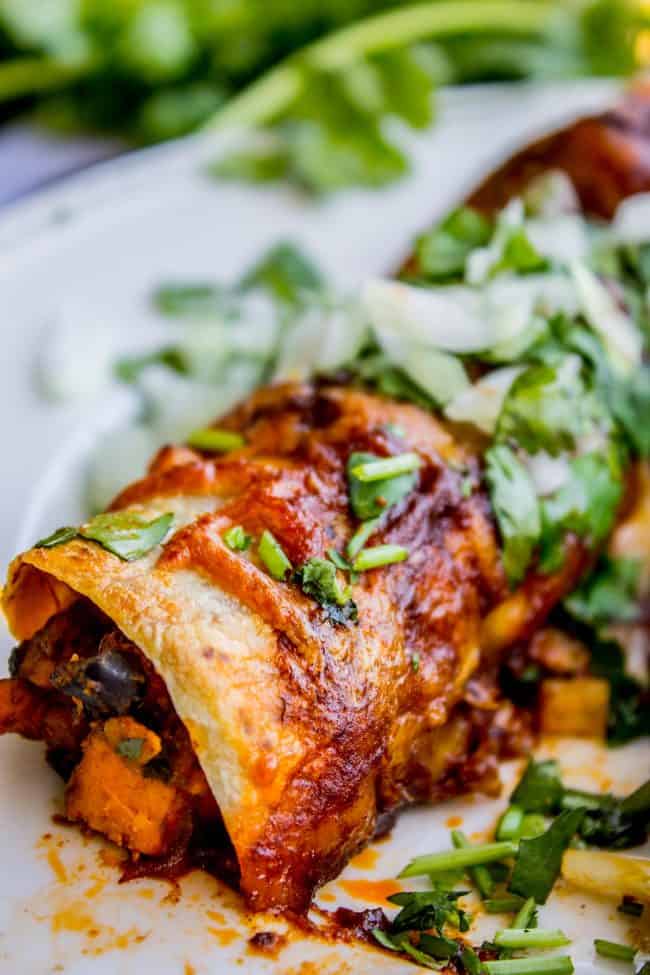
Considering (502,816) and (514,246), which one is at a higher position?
(514,246)

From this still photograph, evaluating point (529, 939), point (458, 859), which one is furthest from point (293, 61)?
point (529, 939)

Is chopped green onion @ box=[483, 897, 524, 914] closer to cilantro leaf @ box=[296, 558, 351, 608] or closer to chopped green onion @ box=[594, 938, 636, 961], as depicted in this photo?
chopped green onion @ box=[594, 938, 636, 961]

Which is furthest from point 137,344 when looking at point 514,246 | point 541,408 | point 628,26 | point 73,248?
point 628,26

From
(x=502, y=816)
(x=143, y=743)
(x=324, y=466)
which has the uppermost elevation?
(x=324, y=466)

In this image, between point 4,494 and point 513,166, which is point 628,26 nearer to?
point 513,166

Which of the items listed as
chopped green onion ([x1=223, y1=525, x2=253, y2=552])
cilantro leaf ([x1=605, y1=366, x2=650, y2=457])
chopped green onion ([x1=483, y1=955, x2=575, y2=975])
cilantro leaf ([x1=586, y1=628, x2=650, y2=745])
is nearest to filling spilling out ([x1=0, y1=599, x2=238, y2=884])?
chopped green onion ([x1=223, y1=525, x2=253, y2=552])

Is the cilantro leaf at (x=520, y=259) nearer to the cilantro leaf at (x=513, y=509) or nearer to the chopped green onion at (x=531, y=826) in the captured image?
the cilantro leaf at (x=513, y=509)
